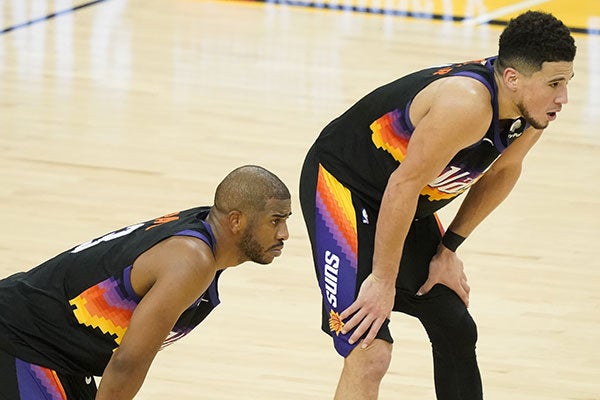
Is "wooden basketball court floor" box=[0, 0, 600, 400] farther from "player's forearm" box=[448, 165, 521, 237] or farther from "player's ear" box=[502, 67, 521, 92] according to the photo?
"player's ear" box=[502, 67, 521, 92]

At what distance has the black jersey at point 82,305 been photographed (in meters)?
2.82

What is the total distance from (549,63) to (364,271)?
0.72 metres

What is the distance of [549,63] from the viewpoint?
2988mm

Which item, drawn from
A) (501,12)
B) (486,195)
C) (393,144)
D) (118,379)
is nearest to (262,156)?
(486,195)

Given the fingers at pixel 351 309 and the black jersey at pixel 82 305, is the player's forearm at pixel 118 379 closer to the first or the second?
the black jersey at pixel 82 305

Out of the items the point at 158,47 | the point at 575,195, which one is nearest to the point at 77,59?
the point at 158,47

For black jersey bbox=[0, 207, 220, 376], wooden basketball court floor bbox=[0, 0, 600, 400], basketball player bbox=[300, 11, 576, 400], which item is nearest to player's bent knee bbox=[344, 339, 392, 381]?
basketball player bbox=[300, 11, 576, 400]

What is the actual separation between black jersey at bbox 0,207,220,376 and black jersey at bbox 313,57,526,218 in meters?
0.59

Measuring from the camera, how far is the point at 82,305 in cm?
285

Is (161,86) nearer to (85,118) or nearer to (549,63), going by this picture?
(85,118)

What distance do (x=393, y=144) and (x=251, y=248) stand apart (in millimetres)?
549

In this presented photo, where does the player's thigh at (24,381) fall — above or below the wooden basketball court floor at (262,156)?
above

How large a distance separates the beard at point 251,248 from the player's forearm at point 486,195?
2.58 ft

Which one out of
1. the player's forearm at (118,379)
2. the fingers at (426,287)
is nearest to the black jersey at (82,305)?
the player's forearm at (118,379)
